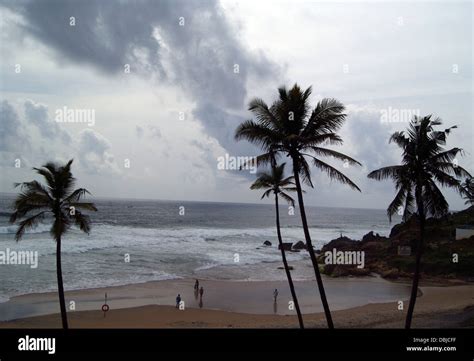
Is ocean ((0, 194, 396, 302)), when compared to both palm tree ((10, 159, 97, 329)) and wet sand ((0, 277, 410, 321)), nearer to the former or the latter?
wet sand ((0, 277, 410, 321))

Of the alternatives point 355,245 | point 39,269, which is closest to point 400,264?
point 355,245

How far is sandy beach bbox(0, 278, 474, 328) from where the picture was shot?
16484 millimetres

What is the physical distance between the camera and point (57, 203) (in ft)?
35.2

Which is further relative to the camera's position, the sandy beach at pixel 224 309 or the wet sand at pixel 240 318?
the sandy beach at pixel 224 309

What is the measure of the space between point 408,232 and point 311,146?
27.0m

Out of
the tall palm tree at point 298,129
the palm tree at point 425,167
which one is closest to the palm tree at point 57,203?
the tall palm tree at point 298,129

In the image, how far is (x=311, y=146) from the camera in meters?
10.4

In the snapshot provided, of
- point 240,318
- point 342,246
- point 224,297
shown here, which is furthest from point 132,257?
point 342,246

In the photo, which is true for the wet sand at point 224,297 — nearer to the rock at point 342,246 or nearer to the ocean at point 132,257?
the ocean at point 132,257

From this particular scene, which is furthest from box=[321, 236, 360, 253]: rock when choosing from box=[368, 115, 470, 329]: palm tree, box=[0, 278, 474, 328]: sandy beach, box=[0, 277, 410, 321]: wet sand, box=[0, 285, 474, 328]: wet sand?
box=[368, 115, 470, 329]: palm tree

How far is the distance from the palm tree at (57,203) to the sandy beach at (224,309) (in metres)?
6.81

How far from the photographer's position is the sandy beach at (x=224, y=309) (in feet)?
54.1

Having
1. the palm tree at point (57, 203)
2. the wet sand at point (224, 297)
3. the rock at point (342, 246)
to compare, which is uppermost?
the palm tree at point (57, 203)
